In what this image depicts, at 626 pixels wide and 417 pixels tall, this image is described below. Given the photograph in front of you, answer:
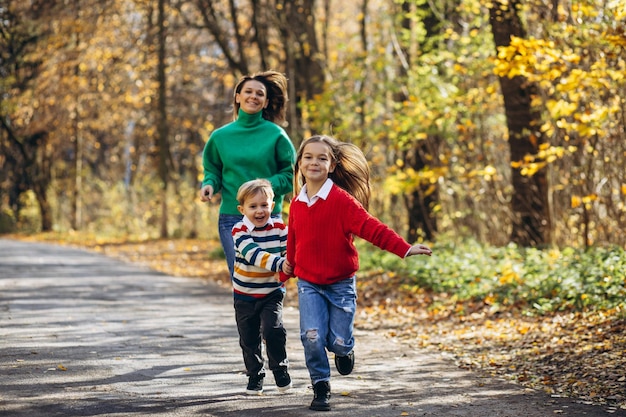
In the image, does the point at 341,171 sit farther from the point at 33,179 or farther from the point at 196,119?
the point at 33,179

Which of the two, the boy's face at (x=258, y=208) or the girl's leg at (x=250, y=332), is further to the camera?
the girl's leg at (x=250, y=332)

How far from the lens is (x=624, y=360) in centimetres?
718

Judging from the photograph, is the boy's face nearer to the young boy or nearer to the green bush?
the young boy

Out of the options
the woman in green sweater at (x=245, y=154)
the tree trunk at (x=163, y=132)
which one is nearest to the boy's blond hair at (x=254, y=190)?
the woman in green sweater at (x=245, y=154)

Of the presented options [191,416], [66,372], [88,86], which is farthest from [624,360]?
[88,86]

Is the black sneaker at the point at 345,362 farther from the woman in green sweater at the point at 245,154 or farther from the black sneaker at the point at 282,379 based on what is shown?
the woman in green sweater at the point at 245,154

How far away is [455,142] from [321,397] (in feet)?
35.5

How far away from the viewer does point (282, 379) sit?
241 inches

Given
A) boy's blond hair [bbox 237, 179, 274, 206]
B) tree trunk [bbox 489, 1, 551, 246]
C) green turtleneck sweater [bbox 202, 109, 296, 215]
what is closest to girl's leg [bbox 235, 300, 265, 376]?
boy's blond hair [bbox 237, 179, 274, 206]

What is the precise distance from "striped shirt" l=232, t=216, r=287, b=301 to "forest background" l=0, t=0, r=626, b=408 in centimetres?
220

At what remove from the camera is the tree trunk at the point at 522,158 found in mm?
13305

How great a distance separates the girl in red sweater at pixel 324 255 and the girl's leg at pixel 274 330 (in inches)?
10.9

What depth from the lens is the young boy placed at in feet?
19.7

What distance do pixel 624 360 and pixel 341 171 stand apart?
111 inches
